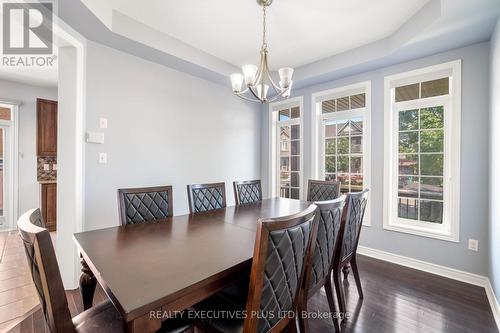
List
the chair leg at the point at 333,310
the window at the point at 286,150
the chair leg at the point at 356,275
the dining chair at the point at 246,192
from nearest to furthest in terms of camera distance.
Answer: the chair leg at the point at 333,310 → the chair leg at the point at 356,275 → the dining chair at the point at 246,192 → the window at the point at 286,150

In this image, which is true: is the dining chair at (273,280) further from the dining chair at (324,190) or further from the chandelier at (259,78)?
the dining chair at (324,190)

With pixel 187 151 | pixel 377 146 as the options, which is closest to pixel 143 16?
pixel 187 151

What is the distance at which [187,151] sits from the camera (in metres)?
3.32

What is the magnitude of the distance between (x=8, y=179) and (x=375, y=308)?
5908mm

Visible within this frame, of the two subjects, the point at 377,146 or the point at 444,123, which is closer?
the point at 444,123

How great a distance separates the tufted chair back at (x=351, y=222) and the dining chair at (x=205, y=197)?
132 centimetres

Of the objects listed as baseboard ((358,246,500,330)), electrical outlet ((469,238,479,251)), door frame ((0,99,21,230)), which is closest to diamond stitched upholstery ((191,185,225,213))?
baseboard ((358,246,500,330))

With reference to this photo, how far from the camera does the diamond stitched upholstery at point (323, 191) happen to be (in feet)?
9.58

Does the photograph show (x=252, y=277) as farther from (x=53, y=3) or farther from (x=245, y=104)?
(x=245, y=104)

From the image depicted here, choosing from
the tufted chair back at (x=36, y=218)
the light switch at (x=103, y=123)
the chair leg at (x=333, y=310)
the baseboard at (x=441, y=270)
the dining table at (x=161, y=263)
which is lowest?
the baseboard at (x=441, y=270)

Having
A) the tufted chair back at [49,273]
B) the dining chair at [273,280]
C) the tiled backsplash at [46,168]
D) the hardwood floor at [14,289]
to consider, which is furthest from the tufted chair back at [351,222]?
the tiled backsplash at [46,168]

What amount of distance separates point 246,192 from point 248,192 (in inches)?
1.4

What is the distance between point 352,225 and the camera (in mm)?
1953

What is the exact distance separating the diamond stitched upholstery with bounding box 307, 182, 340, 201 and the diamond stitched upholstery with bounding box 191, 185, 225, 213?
1.24m
